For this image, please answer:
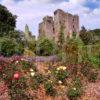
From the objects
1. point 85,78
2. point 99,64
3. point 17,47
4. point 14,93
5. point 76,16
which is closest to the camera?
point 14,93

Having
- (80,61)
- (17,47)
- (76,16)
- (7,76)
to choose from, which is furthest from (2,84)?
(76,16)

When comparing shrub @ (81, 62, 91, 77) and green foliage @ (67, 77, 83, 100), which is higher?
shrub @ (81, 62, 91, 77)

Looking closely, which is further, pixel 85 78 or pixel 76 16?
pixel 76 16

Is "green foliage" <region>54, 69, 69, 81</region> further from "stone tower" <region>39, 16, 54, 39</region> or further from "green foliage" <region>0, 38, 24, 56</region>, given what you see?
"stone tower" <region>39, 16, 54, 39</region>

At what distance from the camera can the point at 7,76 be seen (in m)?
11.9

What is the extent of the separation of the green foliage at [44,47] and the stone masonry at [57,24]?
1441 centimetres

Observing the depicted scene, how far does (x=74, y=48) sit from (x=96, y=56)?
4.02ft

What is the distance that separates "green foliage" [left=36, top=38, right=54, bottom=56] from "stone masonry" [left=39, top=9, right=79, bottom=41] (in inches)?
567

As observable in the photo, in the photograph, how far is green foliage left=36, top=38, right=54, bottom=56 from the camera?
1125 inches

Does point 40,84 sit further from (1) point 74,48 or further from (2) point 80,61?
(1) point 74,48

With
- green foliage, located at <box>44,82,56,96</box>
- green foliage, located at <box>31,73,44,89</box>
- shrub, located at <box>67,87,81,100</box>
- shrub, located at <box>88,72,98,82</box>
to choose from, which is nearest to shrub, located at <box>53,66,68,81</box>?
green foliage, located at <box>31,73,44,89</box>

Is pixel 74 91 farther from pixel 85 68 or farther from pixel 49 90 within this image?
pixel 85 68

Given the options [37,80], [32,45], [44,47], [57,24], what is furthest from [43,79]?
[57,24]

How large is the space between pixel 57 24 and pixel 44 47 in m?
16.7
